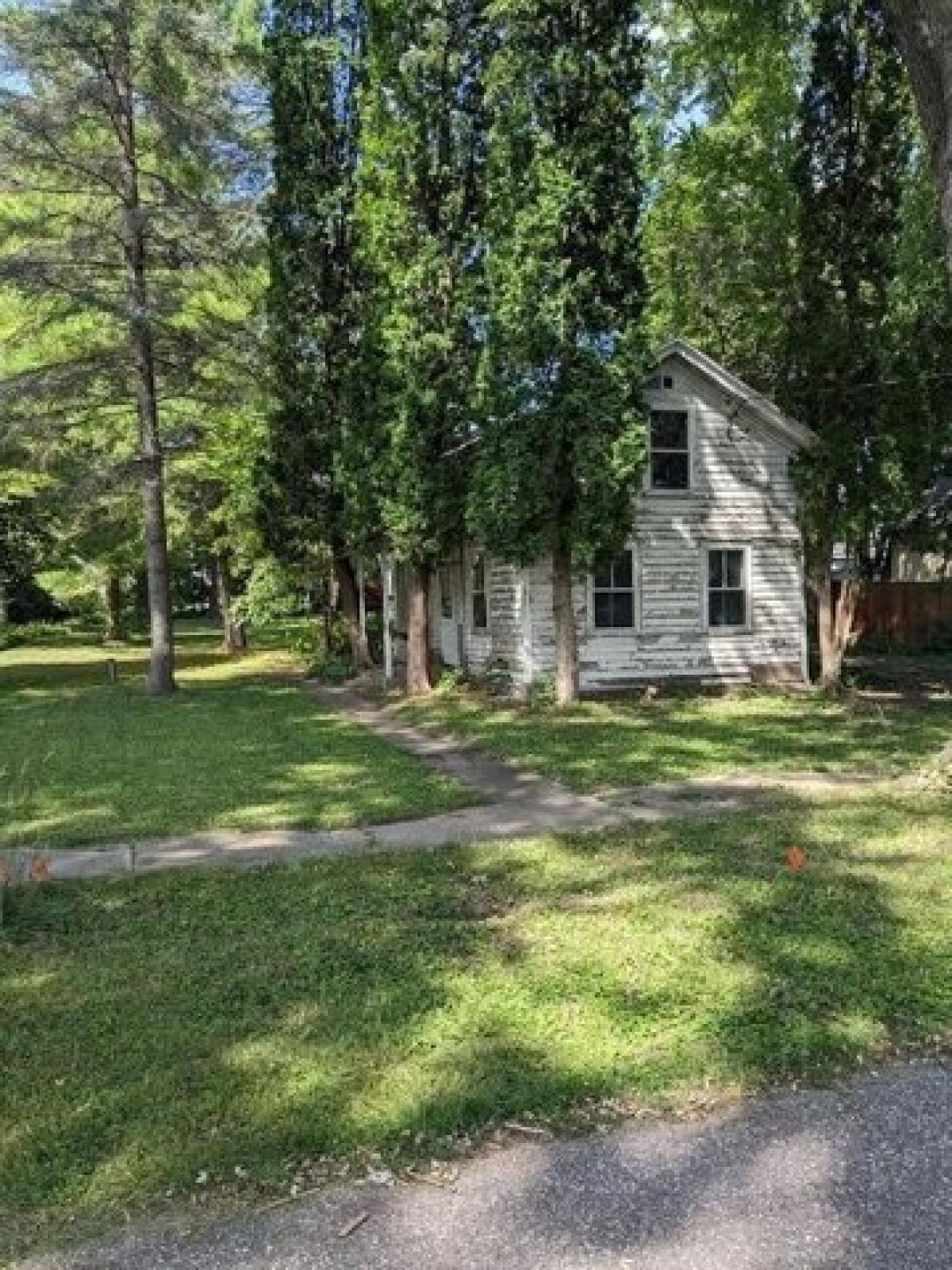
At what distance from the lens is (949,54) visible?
552 centimetres

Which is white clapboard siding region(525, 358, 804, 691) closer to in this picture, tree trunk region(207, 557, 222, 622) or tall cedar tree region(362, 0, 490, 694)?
tall cedar tree region(362, 0, 490, 694)

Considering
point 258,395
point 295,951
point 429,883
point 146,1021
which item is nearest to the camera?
point 146,1021

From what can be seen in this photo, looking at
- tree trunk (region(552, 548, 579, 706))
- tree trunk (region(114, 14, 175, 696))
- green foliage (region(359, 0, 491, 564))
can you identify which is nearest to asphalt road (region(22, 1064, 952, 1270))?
tree trunk (region(552, 548, 579, 706))

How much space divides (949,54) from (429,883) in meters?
5.09

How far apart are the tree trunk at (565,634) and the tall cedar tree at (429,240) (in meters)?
2.08

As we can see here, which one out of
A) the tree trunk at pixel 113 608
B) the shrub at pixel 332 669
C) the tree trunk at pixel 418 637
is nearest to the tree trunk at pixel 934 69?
the tree trunk at pixel 418 637

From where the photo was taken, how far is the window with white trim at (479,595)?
1822 cm

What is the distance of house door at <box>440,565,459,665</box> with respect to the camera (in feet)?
64.5

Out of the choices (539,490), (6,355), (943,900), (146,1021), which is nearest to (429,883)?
(146,1021)

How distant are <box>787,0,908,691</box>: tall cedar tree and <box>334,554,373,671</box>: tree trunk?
28.9ft

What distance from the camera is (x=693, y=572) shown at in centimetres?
1738

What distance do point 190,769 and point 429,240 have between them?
8778 millimetres

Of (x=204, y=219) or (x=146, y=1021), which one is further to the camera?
(x=204, y=219)

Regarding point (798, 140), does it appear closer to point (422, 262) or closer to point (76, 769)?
point (422, 262)
